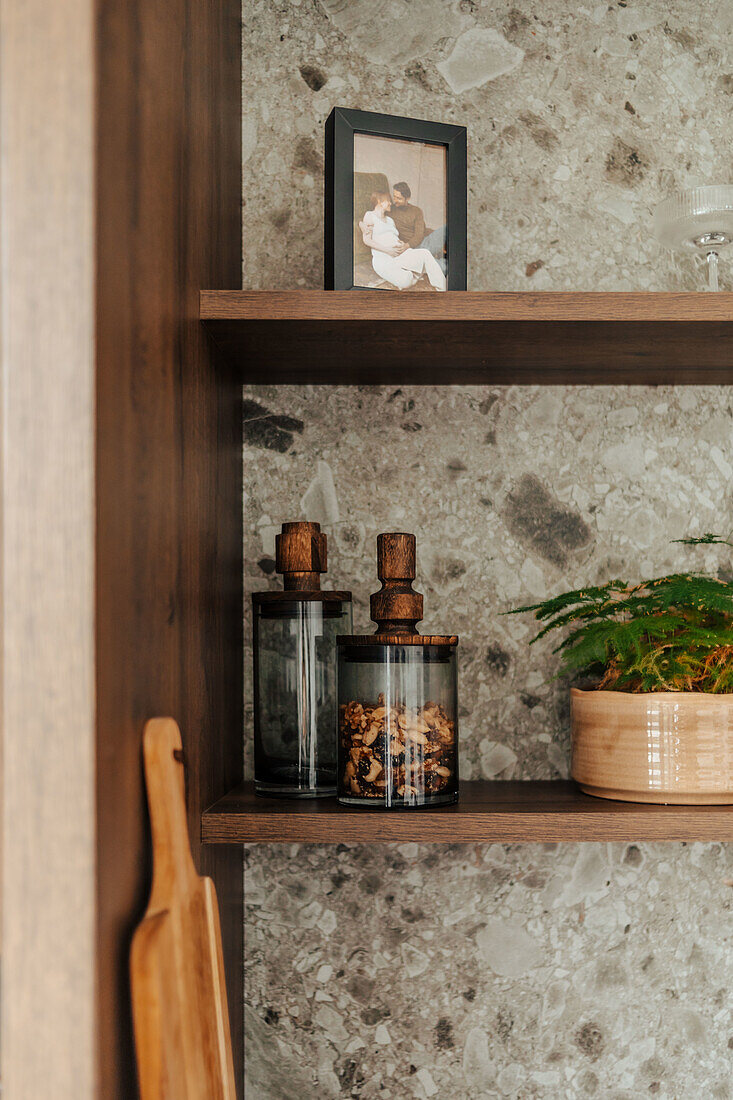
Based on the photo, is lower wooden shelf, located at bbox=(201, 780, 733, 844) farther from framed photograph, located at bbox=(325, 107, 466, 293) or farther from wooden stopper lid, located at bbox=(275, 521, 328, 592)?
framed photograph, located at bbox=(325, 107, 466, 293)

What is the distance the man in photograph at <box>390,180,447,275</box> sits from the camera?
37.4 inches

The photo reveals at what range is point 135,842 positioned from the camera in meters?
0.67

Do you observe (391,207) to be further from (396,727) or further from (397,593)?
(396,727)

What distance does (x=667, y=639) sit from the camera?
3.12ft

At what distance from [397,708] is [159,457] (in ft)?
1.14

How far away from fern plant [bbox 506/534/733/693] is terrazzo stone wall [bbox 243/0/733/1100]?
0.54 feet

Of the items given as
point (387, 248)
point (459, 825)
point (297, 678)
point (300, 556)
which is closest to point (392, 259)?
point (387, 248)

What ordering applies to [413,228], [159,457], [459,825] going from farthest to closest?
[413,228] < [459,825] < [159,457]

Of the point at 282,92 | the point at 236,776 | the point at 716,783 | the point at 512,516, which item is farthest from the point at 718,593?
the point at 282,92

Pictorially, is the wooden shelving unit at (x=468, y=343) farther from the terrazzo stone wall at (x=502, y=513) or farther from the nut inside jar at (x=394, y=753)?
the terrazzo stone wall at (x=502, y=513)

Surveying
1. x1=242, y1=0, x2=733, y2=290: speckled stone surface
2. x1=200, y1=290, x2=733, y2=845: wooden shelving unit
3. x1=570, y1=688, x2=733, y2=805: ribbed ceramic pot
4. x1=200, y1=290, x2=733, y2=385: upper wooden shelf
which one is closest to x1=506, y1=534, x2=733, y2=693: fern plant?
x1=570, y1=688, x2=733, y2=805: ribbed ceramic pot

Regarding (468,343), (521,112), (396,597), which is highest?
(521,112)

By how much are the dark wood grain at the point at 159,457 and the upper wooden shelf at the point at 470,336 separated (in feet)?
0.23

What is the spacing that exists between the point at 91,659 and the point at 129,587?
9 cm
